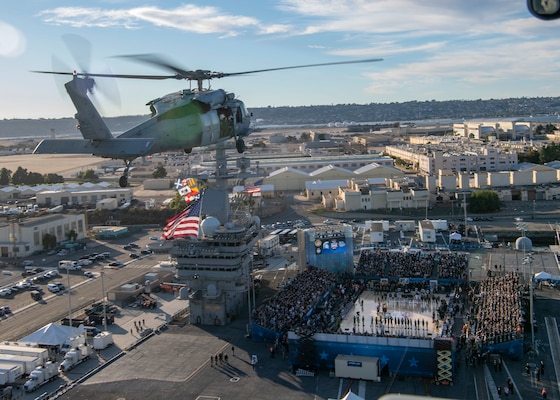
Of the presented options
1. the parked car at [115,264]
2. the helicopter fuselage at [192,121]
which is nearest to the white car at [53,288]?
the parked car at [115,264]

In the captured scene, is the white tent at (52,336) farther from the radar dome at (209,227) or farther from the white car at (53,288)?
the white car at (53,288)

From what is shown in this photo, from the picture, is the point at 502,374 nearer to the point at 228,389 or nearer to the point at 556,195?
the point at 228,389

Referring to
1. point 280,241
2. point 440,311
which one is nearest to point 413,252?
point 440,311

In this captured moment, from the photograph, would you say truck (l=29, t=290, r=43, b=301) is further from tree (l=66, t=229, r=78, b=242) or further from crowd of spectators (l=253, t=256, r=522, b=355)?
tree (l=66, t=229, r=78, b=242)

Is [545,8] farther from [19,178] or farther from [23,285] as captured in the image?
[19,178]

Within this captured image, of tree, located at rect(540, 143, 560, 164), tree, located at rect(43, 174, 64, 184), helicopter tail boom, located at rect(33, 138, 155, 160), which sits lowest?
tree, located at rect(43, 174, 64, 184)

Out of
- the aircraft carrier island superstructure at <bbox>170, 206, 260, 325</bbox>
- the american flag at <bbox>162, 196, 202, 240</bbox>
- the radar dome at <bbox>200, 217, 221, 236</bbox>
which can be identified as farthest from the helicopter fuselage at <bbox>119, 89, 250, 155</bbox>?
the american flag at <bbox>162, 196, 202, 240</bbox>
